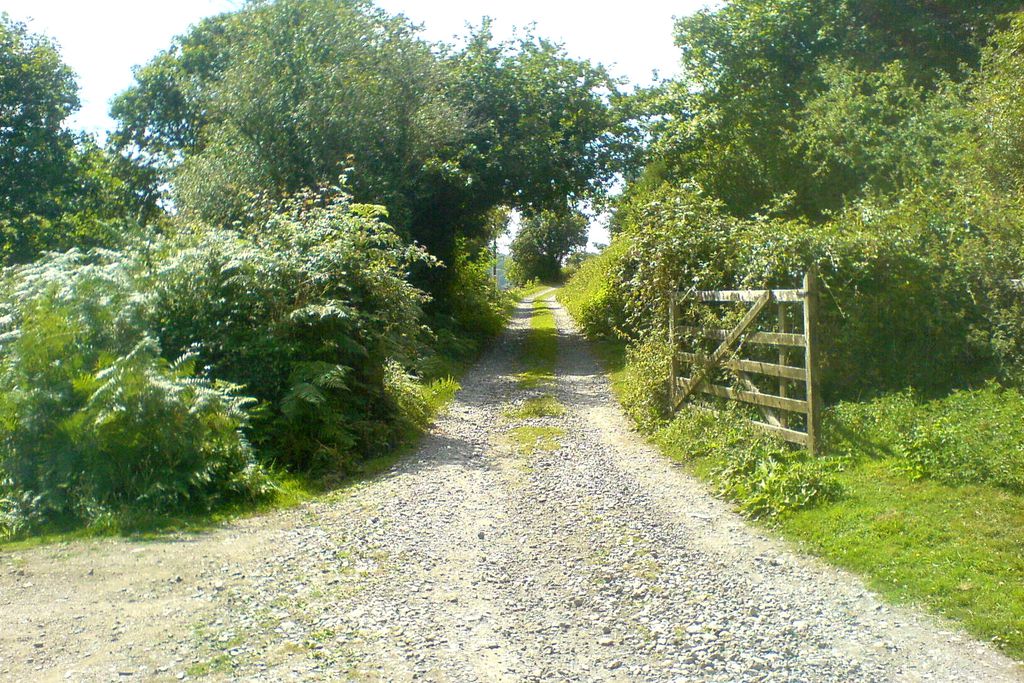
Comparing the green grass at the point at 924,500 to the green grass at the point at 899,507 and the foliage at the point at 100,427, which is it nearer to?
the green grass at the point at 899,507

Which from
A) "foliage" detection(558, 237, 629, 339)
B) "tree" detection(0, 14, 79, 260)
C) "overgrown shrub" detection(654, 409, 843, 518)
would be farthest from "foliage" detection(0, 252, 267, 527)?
"tree" detection(0, 14, 79, 260)

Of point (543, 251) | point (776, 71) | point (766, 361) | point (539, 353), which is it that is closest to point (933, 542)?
point (766, 361)

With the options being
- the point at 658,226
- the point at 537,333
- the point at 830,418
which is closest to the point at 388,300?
the point at 658,226

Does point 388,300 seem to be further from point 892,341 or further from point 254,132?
→ point 254,132

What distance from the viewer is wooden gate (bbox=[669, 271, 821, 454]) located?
9.80 m

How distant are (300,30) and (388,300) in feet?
34.1

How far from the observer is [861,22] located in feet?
77.1

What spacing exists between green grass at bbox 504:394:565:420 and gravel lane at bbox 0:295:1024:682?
472 centimetres

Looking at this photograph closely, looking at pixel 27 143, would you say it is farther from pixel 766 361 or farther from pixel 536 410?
pixel 766 361

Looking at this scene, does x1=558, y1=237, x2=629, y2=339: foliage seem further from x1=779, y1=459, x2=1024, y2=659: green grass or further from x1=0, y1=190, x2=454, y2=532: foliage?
x1=779, y1=459, x2=1024, y2=659: green grass

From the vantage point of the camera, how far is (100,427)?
8.78 metres

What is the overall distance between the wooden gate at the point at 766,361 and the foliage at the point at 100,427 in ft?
18.6

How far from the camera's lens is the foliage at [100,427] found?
29.0 ft

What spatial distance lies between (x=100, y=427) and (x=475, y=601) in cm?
446
